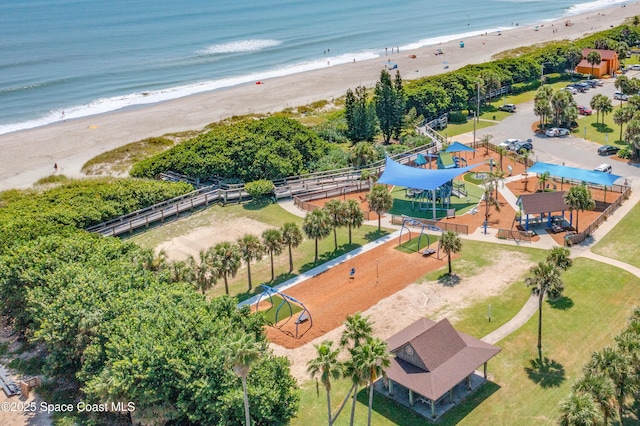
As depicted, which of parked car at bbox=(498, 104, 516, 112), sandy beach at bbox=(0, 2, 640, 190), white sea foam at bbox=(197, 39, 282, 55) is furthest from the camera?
white sea foam at bbox=(197, 39, 282, 55)

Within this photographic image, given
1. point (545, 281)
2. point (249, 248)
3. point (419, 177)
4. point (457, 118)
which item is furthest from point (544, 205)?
point (457, 118)

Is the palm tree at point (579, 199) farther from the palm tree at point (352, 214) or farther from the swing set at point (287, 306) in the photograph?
the swing set at point (287, 306)

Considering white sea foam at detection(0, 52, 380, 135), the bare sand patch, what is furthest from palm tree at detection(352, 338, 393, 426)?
white sea foam at detection(0, 52, 380, 135)

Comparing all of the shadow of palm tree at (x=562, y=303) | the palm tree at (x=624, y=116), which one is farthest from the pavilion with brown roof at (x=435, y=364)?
the palm tree at (x=624, y=116)

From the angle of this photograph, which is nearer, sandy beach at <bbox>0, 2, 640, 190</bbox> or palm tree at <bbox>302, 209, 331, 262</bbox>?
palm tree at <bbox>302, 209, 331, 262</bbox>

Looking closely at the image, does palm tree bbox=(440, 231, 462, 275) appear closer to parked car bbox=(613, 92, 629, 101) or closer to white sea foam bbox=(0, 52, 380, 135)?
parked car bbox=(613, 92, 629, 101)

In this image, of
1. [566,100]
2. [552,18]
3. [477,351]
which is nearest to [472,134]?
[566,100]

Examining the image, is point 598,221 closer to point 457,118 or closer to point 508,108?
point 457,118
